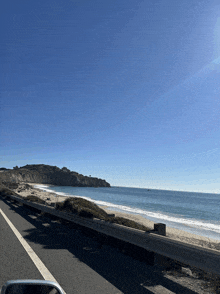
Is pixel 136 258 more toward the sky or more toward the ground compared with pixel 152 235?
more toward the ground

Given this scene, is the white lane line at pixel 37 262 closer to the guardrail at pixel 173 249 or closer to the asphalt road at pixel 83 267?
the asphalt road at pixel 83 267

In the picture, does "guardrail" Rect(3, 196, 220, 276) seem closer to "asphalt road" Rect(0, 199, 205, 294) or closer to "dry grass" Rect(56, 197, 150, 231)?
"asphalt road" Rect(0, 199, 205, 294)

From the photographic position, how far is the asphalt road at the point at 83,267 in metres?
4.09

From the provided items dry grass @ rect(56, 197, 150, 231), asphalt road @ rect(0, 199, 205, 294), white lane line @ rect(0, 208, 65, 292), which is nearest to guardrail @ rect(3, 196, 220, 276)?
asphalt road @ rect(0, 199, 205, 294)

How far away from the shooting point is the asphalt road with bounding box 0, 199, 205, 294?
13.4ft

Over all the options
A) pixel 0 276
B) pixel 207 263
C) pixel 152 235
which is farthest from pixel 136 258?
pixel 0 276

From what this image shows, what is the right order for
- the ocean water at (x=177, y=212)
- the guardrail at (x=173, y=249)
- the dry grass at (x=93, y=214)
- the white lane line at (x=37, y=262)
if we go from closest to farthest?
the guardrail at (x=173, y=249) < the white lane line at (x=37, y=262) < the dry grass at (x=93, y=214) < the ocean water at (x=177, y=212)

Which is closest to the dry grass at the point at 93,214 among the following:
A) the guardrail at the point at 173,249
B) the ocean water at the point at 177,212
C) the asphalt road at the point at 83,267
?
the asphalt road at the point at 83,267

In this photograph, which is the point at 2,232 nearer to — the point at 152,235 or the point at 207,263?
the point at 152,235

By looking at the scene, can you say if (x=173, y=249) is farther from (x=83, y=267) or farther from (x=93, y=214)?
(x=93, y=214)

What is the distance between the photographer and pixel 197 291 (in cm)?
398

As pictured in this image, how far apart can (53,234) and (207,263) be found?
598 centimetres

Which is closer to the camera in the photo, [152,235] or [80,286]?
[80,286]

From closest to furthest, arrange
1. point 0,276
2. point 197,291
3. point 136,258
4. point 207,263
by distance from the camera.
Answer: point 207,263, point 197,291, point 0,276, point 136,258
